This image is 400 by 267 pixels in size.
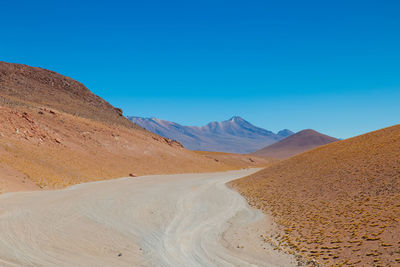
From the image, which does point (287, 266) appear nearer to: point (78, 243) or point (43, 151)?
point (78, 243)

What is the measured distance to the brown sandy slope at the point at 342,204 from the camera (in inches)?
472

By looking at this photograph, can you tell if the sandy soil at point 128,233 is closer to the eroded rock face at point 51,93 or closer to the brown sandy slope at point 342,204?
the brown sandy slope at point 342,204

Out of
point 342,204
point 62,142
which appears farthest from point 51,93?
point 342,204

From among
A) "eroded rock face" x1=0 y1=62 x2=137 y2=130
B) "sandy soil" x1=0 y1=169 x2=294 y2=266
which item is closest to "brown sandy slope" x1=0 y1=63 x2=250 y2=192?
"eroded rock face" x1=0 y1=62 x2=137 y2=130

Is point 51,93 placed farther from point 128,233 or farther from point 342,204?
point 342,204

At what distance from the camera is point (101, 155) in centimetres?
5566

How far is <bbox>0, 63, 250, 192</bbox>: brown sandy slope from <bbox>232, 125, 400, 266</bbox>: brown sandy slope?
22480 mm

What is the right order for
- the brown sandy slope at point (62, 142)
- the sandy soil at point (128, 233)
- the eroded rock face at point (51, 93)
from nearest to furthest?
the sandy soil at point (128, 233)
the brown sandy slope at point (62, 142)
the eroded rock face at point (51, 93)

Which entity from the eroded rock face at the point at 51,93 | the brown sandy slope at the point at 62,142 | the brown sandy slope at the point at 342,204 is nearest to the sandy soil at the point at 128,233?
the brown sandy slope at the point at 342,204

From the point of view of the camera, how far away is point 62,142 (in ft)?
171

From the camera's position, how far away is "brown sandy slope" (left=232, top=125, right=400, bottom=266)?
1198 centimetres

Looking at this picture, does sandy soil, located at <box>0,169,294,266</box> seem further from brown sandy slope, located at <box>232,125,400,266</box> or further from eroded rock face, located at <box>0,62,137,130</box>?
eroded rock face, located at <box>0,62,137,130</box>

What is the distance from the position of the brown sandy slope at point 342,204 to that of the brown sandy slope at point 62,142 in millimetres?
22480

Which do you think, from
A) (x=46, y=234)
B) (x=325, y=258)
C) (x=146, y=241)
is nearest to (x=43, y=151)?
(x=46, y=234)
